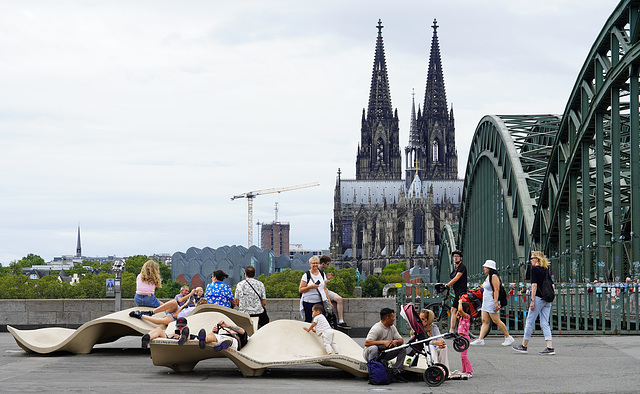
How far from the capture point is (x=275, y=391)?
10.1m

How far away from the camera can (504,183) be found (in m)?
33.2

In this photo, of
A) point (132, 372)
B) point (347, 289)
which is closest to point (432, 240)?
point (347, 289)

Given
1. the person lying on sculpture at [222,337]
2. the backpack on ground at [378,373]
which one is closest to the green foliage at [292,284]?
the person lying on sculpture at [222,337]

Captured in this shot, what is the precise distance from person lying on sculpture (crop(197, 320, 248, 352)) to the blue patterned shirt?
2561 mm

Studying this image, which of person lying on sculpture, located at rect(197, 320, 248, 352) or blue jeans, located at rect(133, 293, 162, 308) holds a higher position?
blue jeans, located at rect(133, 293, 162, 308)

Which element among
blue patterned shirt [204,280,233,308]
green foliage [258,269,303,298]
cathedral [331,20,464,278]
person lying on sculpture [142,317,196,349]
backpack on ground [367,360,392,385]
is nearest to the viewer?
backpack on ground [367,360,392,385]

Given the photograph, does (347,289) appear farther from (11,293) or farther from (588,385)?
(588,385)

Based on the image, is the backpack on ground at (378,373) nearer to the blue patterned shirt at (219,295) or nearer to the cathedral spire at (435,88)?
the blue patterned shirt at (219,295)

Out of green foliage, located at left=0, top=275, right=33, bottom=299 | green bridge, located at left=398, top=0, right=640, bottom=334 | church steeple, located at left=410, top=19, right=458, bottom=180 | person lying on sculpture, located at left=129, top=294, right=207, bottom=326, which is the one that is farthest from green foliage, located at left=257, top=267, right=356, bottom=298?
person lying on sculpture, located at left=129, top=294, right=207, bottom=326

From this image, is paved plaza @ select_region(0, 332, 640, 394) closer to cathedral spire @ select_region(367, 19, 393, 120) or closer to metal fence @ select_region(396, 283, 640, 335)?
metal fence @ select_region(396, 283, 640, 335)

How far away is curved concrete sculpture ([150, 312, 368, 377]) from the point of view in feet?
37.1

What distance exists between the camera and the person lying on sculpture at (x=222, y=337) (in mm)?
10969

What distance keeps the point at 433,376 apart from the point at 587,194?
1197 cm

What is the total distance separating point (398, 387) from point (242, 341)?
211cm
